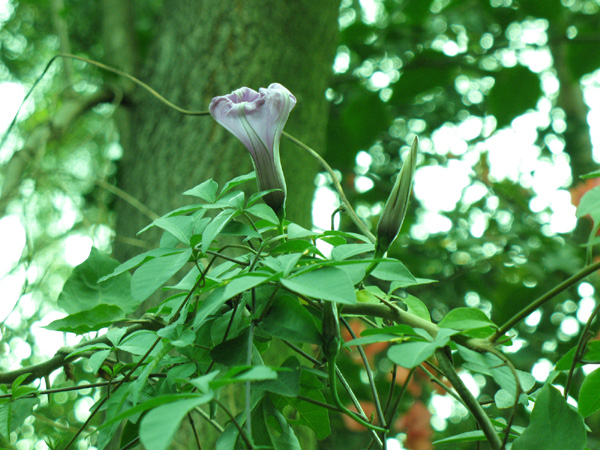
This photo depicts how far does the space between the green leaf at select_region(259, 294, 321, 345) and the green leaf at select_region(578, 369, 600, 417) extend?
0.18m

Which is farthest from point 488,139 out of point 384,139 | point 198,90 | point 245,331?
point 245,331

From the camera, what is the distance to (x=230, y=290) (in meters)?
0.25

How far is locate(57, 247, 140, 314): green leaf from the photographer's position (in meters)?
0.48

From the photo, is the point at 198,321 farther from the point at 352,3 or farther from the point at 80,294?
the point at 352,3

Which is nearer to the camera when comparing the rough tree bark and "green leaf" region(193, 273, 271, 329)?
"green leaf" region(193, 273, 271, 329)

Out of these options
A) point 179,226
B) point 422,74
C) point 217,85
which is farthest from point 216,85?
point 179,226

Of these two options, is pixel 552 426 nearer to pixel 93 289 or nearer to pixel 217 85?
pixel 93 289

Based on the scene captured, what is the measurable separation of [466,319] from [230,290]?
143mm

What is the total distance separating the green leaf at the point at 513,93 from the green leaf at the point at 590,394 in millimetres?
994

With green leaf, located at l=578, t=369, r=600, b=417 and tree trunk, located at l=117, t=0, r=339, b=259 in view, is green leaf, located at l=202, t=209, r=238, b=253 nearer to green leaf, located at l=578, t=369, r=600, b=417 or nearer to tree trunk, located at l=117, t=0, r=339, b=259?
green leaf, located at l=578, t=369, r=600, b=417

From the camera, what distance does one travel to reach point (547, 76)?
201cm

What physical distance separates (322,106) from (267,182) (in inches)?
Result: 26.9

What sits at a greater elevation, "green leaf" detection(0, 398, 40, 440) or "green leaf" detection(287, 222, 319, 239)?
"green leaf" detection(287, 222, 319, 239)

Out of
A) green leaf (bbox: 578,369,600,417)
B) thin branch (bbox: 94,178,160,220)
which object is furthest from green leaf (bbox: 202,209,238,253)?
thin branch (bbox: 94,178,160,220)
